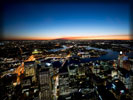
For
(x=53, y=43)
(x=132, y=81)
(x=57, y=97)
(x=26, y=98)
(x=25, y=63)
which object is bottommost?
(x=57, y=97)

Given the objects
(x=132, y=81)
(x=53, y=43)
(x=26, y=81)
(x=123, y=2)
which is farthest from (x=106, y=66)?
(x=123, y=2)

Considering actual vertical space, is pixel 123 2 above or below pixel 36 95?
above

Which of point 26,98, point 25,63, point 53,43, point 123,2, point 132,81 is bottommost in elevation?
point 26,98

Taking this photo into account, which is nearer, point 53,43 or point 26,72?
point 26,72

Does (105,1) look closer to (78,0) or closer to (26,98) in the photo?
(78,0)

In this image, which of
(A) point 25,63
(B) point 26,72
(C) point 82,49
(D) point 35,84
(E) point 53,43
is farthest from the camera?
(C) point 82,49

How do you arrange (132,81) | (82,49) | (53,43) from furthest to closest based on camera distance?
1. (82,49)
2. (53,43)
3. (132,81)

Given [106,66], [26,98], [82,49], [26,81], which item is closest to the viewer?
[26,98]

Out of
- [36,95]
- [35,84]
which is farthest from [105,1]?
[35,84]

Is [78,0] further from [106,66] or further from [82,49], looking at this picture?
[82,49]
